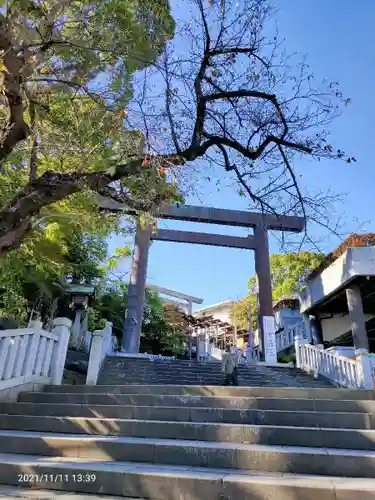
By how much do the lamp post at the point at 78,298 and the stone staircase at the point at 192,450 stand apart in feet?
23.5

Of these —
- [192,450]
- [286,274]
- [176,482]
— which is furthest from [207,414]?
[286,274]

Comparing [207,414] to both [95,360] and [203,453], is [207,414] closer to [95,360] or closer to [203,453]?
[203,453]

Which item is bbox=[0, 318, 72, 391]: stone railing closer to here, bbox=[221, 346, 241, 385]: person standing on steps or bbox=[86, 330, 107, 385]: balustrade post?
bbox=[86, 330, 107, 385]: balustrade post

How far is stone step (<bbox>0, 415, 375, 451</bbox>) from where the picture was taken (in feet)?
11.6

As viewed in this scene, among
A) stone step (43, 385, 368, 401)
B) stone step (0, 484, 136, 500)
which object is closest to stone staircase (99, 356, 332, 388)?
stone step (43, 385, 368, 401)

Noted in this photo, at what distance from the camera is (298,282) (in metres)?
18.9

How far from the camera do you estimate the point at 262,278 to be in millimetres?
13820

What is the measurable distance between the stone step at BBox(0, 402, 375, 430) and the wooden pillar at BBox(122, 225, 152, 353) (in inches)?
303

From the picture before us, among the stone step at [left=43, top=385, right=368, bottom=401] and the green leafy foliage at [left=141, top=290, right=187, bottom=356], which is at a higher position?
the green leafy foliage at [left=141, top=290, right=187, bottom=356]

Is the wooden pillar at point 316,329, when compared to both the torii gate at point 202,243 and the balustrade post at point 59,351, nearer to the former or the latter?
the torii gate at point 202,243

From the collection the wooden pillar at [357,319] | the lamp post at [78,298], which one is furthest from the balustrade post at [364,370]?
the lamp post at [78,298]

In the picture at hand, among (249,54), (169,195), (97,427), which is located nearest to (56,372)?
(97,427)

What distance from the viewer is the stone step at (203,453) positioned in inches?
116

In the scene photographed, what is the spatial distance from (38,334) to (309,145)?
5.25m
